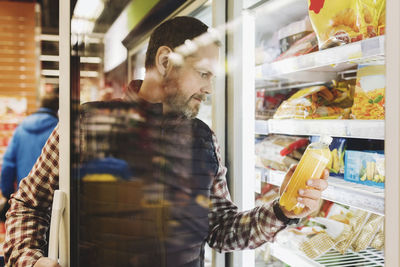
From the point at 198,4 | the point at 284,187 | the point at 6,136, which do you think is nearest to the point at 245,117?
the point at 284,187

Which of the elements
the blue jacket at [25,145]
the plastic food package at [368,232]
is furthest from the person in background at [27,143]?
the plastic food package at [368,232]

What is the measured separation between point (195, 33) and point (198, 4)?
0.18m

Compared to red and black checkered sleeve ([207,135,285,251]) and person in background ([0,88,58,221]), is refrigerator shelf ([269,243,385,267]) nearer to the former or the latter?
red and black checkered sleeve ([207,135,285,251])

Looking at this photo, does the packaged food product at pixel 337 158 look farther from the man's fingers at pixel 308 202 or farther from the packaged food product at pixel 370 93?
the man's fingers at pixel 308 202

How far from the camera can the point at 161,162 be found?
4.16 ft

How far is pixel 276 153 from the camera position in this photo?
168cm

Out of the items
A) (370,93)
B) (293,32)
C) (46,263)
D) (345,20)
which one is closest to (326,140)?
(370,93)

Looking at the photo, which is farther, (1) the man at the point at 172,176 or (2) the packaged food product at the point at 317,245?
(2) the packaged food product at the point at 317,245

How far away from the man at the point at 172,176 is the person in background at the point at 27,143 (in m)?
1.03

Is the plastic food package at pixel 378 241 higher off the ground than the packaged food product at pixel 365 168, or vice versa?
the packaged food product at pixel 365 168

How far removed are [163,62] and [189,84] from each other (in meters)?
0.12

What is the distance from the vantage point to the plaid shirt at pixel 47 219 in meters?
1.20

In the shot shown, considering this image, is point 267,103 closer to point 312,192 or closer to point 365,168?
point 365,168

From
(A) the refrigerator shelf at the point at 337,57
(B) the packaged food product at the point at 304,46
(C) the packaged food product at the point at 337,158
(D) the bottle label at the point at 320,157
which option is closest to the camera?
(A) the refrigerator shelf at the point at 337,57
